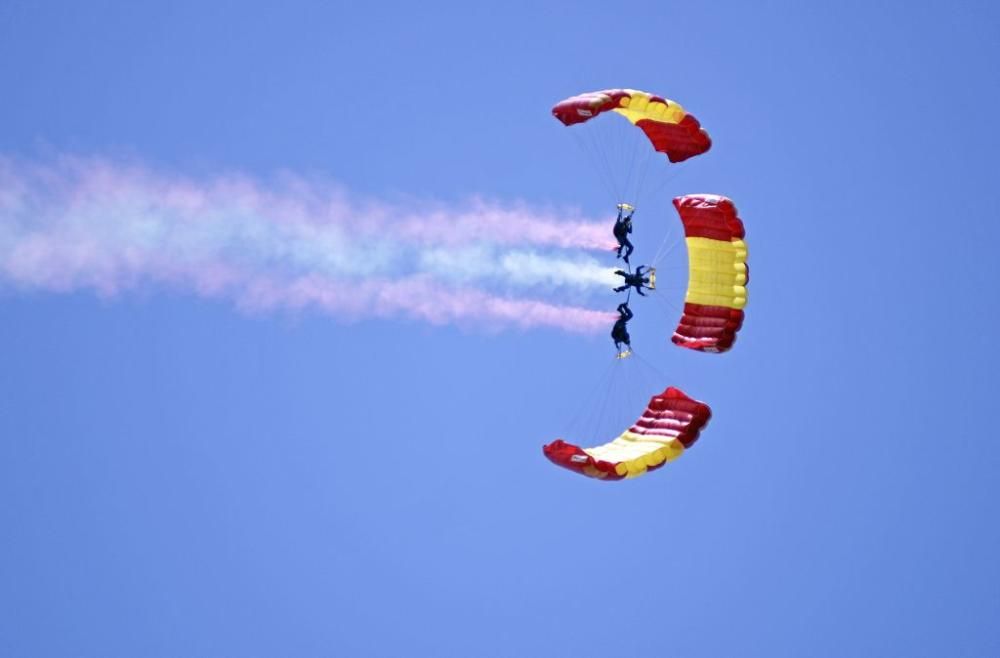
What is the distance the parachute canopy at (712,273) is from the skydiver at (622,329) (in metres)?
0.95

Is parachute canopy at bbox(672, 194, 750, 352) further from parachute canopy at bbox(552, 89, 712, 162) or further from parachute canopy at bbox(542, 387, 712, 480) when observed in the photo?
parachute canopy at bbox(542, 387, 712, 480)

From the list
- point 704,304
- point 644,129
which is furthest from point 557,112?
point 704,304

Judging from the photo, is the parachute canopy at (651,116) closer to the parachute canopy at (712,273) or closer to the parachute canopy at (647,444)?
the parachute canopy at (712,273)

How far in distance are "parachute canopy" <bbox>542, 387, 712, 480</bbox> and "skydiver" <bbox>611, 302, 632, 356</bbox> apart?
1.24 meters

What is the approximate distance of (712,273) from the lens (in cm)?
3422

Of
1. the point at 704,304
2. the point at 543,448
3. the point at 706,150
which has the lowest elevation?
the point at 543,448

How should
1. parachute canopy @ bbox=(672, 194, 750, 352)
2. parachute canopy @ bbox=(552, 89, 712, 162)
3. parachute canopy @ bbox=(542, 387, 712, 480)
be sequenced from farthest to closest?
1. parachute canopy @ bbox=(672, 194, 750, 352)
2. parachute canopy @ bbox=(552, 89, 712, 162)
3. parachute canopy @ bbox=(542, 387, 712, 480)

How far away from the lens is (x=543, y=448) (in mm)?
31328

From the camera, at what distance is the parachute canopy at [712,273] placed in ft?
111

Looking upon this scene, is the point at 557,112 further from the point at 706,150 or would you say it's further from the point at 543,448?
the point at 543,448

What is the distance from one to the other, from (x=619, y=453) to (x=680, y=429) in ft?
4.45

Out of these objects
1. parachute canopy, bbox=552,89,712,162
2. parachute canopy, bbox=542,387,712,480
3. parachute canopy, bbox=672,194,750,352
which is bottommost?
parachute canopy, bbox=542,387,712,480

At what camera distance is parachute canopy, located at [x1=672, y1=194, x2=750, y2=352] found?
3381 cm

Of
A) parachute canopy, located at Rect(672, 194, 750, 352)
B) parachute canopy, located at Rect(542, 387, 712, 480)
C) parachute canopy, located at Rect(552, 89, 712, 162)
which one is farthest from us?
parachute canopy, located at Rect(672, 194, 750, 352)
